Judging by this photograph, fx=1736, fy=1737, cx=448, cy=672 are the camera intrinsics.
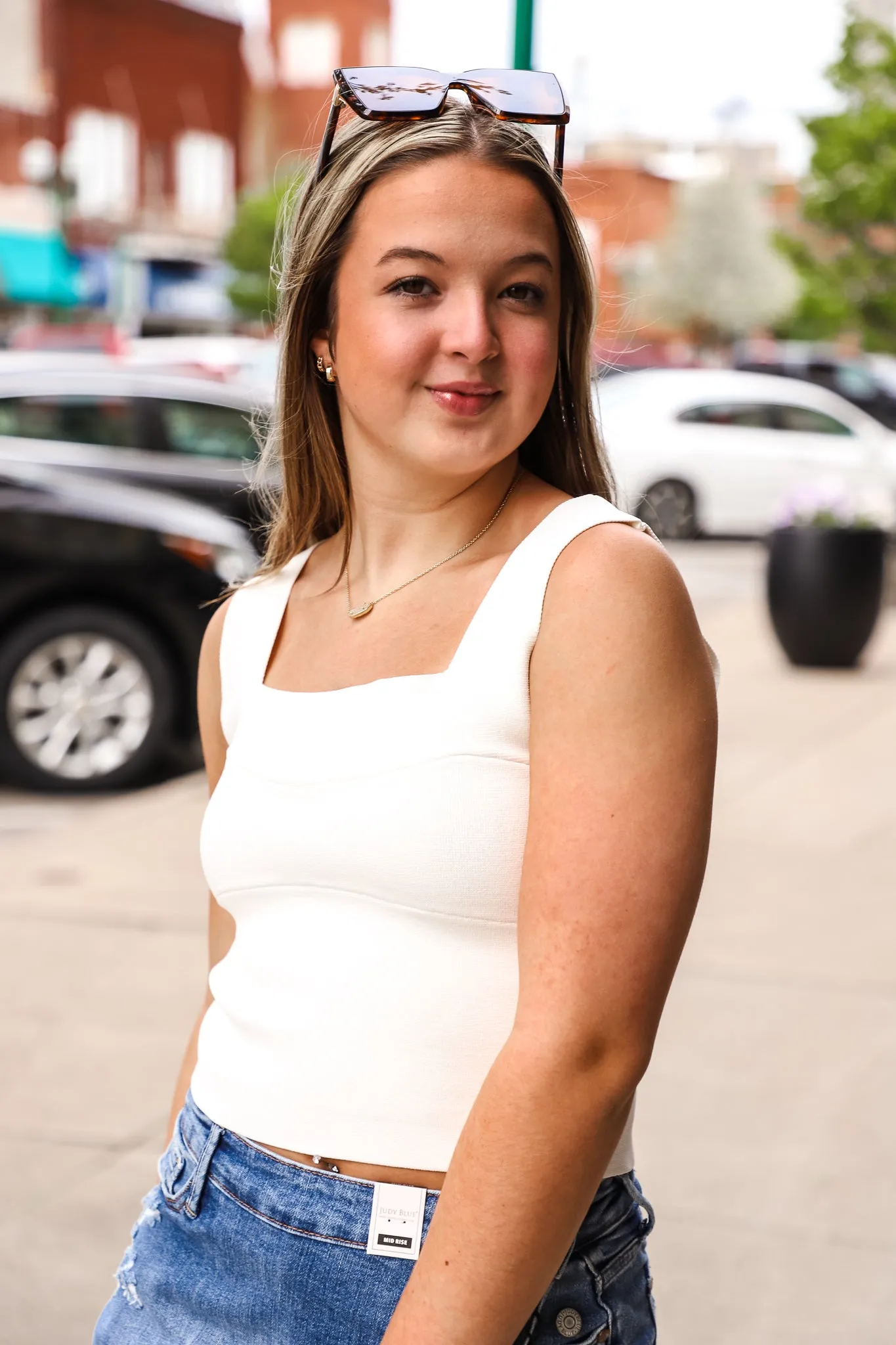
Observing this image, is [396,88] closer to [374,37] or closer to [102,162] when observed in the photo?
[102,162]

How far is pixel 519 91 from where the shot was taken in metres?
1.71

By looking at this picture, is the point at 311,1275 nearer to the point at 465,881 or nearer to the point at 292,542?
the point at 465,881

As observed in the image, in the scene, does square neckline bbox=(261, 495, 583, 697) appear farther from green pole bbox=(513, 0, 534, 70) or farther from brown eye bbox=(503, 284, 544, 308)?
green pole bbox=(513, 0, 534, 70)

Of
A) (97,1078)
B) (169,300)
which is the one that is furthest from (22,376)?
(169,300)

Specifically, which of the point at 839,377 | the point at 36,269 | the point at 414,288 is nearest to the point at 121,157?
the point at 36,269

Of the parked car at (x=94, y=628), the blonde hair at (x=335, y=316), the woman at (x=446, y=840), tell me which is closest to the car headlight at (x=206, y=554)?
the parked car at (x=94, y=628)

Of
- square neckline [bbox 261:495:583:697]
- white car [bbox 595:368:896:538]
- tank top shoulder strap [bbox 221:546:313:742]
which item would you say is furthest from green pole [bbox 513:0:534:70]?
white car [bbox 595:368:896:538]

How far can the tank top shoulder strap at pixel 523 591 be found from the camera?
57.9 inches

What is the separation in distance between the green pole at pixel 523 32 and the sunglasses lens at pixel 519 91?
279 centimetres

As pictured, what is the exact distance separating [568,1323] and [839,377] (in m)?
25.7

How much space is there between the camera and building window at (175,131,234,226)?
46562mm

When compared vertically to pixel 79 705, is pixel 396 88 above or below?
above

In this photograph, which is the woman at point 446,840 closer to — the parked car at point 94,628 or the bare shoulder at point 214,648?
the bare shoulder at point 214,648

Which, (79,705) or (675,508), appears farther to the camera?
(675,508)
